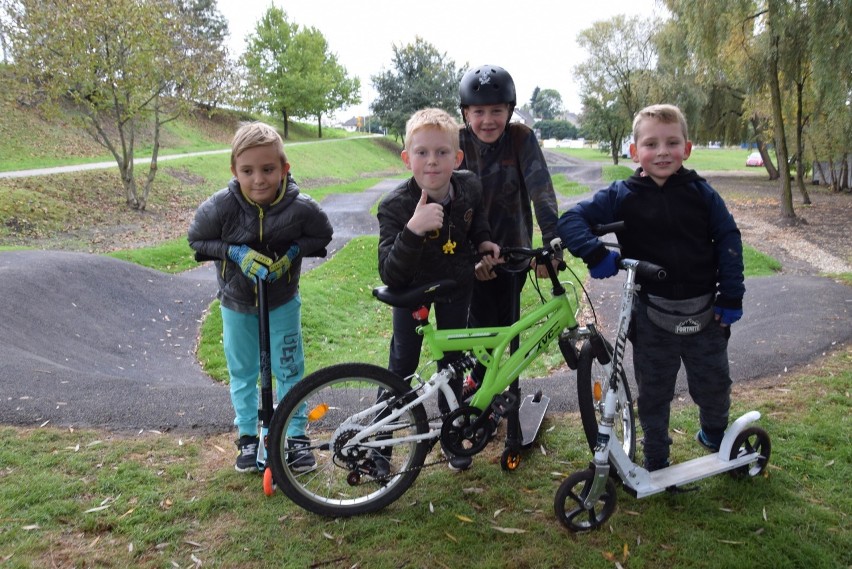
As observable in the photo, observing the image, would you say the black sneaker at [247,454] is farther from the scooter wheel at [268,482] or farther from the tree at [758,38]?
the tree at [758,38]

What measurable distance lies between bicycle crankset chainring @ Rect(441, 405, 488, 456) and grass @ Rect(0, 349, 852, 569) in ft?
0.97

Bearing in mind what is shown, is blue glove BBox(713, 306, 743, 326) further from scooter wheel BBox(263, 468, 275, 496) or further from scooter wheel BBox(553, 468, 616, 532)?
scooter wheel BBox(263, 468, 275, 496)

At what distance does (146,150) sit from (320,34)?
26.1m

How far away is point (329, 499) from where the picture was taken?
330 cm

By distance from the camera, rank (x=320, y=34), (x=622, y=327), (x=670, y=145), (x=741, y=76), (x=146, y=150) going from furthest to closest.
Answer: (x=320, y=34) < (x=146, y=150) < (x=741, y=76) < (x=670, y=145) < (x=622, y=327)

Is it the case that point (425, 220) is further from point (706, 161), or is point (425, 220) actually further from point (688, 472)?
point (706, 161)

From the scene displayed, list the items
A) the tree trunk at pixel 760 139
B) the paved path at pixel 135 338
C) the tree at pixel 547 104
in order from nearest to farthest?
1. the paved path at pixel 135 338
2. the tree trunk at pixel 760 139
3. the tree at pixel 547 104

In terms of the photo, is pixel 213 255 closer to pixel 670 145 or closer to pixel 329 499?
pixel 329 499

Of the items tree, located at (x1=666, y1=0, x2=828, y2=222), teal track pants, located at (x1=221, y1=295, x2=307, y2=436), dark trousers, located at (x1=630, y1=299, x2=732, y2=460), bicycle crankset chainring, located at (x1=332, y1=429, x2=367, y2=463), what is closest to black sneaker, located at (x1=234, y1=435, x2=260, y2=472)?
teal track pants, located at (x1=221, y1=295, x2=307, y2=436)

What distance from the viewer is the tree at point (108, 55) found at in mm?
15789

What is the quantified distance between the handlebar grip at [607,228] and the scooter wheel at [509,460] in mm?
1352

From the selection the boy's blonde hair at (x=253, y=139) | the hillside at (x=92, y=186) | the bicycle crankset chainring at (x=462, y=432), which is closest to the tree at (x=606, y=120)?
the hillside at (x=92, y=186)

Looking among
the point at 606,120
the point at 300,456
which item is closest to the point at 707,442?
the point at 300,456

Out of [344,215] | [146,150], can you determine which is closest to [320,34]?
[146,150]
